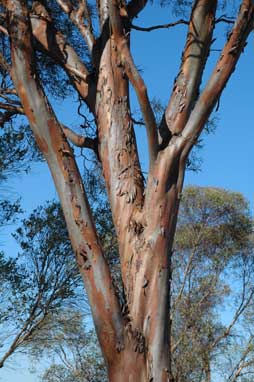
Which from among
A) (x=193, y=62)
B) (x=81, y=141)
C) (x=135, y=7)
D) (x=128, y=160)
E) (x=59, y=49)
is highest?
(x=135, y=7)

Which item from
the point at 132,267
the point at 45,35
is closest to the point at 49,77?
the point at 45,35

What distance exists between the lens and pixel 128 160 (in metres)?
3.84

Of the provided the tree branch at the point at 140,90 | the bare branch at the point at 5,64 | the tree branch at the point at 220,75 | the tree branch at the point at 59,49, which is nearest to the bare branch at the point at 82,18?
the tree branch at the point at 59,49

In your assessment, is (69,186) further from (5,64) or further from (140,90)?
(5,64)

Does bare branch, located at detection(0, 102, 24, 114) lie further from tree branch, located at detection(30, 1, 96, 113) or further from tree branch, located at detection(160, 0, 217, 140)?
tree branch, located at detection(160, 0, 217, 140)

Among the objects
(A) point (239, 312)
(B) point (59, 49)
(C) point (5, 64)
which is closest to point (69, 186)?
(C) point (5, 64)

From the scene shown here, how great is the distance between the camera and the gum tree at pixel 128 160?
127 inches

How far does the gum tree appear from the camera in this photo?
323cm

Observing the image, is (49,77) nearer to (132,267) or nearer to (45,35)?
(45,35)

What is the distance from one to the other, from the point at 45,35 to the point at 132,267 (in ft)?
6.42

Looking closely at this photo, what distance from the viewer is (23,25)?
3.87 m

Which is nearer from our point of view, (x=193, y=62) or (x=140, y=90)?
(x=140, y=90)

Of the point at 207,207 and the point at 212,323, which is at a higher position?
the point at 207,207

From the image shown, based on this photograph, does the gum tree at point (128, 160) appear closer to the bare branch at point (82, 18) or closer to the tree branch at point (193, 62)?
the tree branch at point (193, 62)
